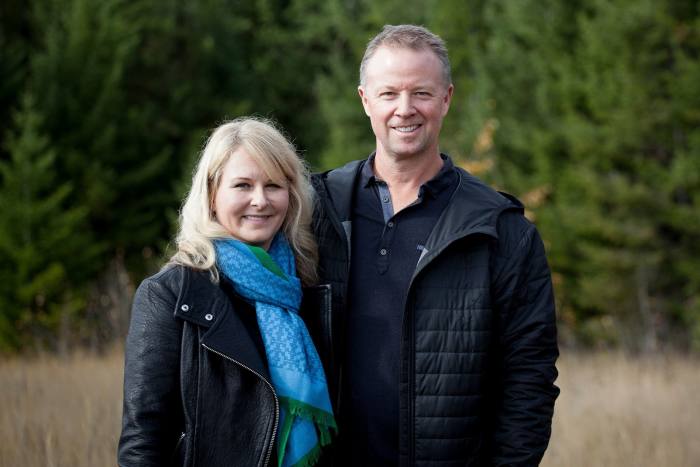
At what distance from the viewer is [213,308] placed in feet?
8.46

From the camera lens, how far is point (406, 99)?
3.03 metres

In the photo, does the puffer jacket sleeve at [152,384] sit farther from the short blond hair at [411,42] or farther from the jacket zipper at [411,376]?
the short blond hair at [411,42]

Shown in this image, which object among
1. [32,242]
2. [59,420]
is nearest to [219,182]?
[59,420]

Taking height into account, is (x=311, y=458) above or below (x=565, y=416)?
above

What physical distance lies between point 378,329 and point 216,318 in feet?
2.04

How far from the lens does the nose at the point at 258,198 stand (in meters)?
2.76

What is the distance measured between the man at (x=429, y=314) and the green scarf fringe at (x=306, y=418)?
21 centimetres

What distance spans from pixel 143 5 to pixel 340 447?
15.3 m

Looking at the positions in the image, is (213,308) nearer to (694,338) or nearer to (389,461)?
(389,461)

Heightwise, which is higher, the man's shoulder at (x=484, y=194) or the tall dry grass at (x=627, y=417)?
the man's shoulder at (x=484, y=194)

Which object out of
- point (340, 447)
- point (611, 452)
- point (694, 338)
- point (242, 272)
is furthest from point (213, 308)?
point (694, 338)

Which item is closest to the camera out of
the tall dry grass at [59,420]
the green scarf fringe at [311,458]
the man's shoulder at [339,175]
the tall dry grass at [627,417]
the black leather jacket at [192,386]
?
the black leather jacket at [192,386]


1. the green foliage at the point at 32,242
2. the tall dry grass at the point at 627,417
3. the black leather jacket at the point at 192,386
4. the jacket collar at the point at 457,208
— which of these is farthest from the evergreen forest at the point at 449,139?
the black leather jacket at the point at 192,386

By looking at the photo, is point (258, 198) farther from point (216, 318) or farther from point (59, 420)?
point (59, 420)
